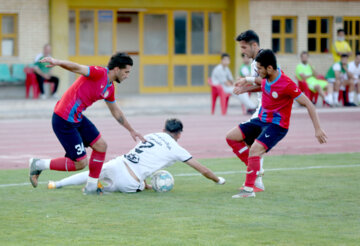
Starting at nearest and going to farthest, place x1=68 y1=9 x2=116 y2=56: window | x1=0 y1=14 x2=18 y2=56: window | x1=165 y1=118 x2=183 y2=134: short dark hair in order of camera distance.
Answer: x1=165 y1=118 x2=183 y2=134: short dark hair, x1=0 y1=14 x2=18 y2=56: window, x1=68 y1=9 x2=116 y2=56: window

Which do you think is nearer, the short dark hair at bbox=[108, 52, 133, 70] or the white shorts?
the short dark hair at bbox=[108, 52, 133, 70]

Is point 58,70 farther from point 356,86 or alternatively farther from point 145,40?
point 356,86

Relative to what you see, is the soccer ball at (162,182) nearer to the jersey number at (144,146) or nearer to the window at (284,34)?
the jersey number at (144,146)

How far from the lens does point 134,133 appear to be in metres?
9.98

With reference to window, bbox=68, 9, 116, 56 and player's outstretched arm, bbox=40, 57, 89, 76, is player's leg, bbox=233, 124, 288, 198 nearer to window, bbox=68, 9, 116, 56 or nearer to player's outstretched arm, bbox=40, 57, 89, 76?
player's outstretched arm, bbox=40, 57, 89, 76

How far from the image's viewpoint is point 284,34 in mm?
30016

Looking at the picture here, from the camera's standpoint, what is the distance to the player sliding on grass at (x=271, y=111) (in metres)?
9.35

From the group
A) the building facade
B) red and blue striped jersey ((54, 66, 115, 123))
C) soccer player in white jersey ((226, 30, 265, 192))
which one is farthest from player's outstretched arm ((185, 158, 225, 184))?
the building facade

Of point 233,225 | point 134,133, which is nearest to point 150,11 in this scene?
point 134,133

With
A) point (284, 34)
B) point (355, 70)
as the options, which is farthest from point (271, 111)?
point (284, 34)

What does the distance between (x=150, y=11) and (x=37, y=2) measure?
4203mm

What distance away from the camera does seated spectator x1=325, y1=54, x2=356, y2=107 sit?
25891 mm

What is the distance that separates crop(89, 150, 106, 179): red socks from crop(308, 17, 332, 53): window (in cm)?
2184

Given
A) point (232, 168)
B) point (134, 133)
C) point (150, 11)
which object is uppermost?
point (150, 11)
